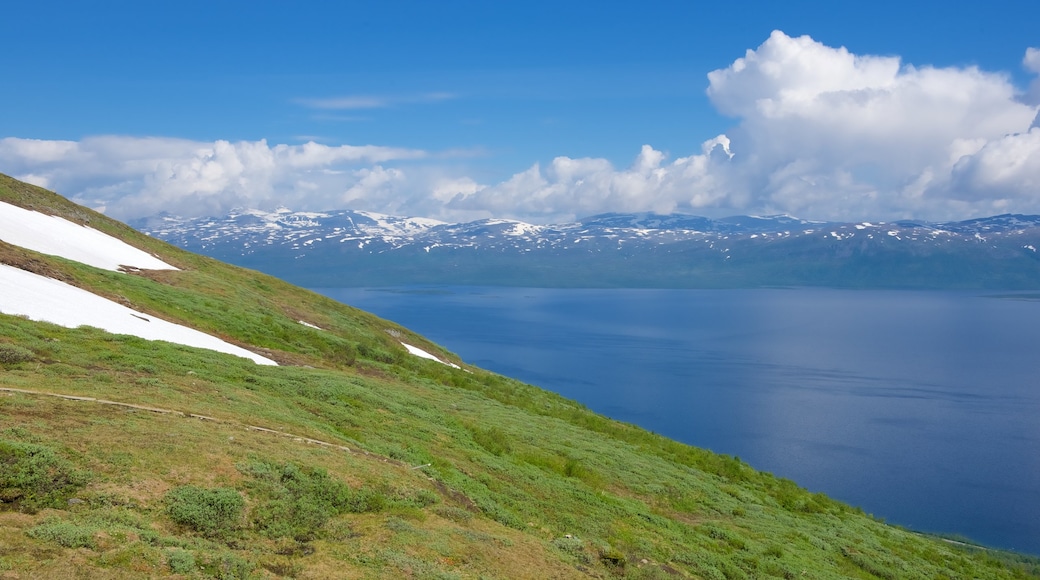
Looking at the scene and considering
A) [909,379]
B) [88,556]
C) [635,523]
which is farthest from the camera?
[909,379]

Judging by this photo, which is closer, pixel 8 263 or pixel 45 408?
pixel 45 408

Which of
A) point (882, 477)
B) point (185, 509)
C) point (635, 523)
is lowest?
point (882, 477)

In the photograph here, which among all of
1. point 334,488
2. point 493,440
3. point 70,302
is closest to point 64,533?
point 334,488

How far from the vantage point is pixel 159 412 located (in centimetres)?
1602

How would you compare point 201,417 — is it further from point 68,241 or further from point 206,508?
point 68,241

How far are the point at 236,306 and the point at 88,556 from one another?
1315 inches

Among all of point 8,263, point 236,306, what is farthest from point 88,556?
point 236,306

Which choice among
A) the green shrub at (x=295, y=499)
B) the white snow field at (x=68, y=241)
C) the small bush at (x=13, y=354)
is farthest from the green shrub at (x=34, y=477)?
the white snow field at (x=68, y=241)

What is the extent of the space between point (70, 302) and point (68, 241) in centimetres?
1901

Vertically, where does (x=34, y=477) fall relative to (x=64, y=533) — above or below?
above

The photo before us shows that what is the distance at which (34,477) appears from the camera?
11195mm

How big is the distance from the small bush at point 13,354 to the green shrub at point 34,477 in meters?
8.10

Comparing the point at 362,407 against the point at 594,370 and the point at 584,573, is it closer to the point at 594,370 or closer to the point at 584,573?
the point at 584,573

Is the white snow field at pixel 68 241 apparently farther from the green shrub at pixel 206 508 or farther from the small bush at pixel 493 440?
the green shrub at pixel 206 508
